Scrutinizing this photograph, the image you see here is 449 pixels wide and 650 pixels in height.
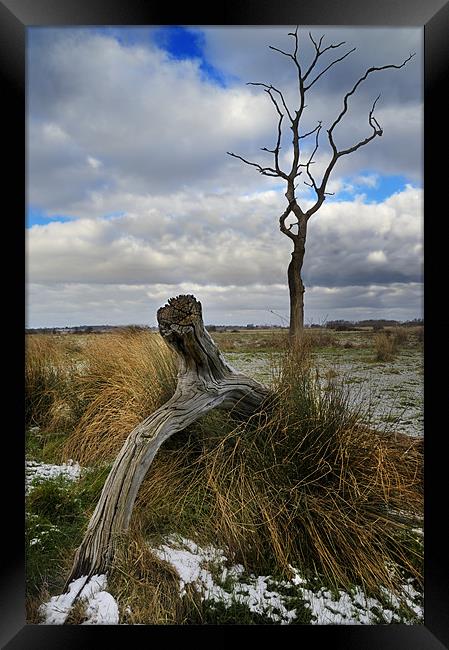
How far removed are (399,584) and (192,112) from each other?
1.97 meters

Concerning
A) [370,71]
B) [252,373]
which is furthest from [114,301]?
[370,71]

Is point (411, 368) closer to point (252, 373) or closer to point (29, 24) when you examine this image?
point (252, 373)

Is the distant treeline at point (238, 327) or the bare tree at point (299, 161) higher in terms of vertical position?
the bare tree at point (299, 161)

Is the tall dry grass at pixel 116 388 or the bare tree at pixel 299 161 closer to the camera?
the bare tree at pixel 299 161

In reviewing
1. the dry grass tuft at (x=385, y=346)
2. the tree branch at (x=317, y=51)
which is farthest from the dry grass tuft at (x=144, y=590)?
the tree branch at (x=317, y=51)

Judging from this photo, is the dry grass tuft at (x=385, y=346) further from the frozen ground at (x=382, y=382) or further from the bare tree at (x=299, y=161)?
the bare tree at (x=299, y=161)

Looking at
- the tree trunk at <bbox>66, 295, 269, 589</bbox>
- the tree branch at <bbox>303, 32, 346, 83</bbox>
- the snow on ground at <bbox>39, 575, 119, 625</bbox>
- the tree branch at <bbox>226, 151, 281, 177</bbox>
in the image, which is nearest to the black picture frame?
the snow on ground at <bbox>39, 575, 119, 625</bbox>

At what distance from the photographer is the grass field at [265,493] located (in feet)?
4.91

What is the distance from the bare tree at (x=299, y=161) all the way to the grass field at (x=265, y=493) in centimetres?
24

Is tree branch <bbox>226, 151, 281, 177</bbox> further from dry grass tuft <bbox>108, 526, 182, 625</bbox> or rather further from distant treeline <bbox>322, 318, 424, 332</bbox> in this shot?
dry grass tuft <bbox>108, 526, 182, 625</bbox>

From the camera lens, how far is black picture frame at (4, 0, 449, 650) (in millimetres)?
1448

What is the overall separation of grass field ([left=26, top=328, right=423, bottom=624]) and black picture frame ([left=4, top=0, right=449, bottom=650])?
0.16ft
